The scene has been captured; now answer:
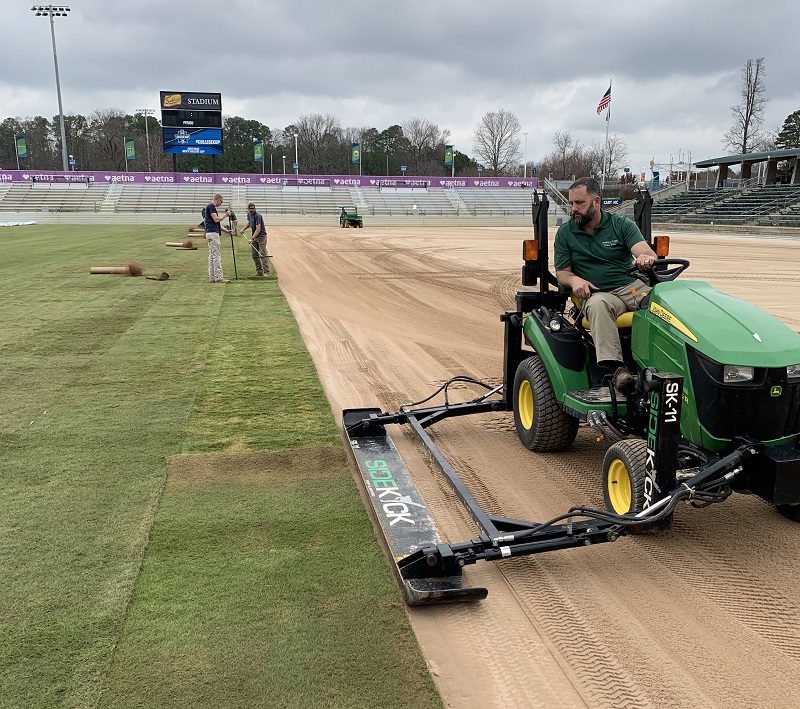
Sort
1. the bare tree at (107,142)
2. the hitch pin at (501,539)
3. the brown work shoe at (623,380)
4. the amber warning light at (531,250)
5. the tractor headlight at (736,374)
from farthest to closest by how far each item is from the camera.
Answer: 1. the bare tree at (107,142)
2. the amber warning light at (531,250)
3. the brown work shoe at (623,380)
4. the tractor headlight at (736,374)
5. the hitch pin at (501,539)

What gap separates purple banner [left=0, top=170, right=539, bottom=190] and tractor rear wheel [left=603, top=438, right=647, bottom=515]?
51491 millimetres

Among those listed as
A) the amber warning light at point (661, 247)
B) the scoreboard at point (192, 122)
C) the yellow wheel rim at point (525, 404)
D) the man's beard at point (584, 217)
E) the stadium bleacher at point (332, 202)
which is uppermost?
the scoreboard at point (192, 122)

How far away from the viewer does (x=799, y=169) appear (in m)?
44.9

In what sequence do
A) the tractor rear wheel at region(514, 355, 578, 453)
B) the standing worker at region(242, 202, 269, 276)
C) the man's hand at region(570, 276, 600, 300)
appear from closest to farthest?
the man's hand at region(570, 276, 600, 300) < the tractor rear wheel at region(514, 355, 578, 453) < the standing worker at region(242, 202, 269, 276)

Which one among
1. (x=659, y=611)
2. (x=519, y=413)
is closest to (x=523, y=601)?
(x=659, y=611)

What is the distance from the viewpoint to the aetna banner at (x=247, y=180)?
2042 inches

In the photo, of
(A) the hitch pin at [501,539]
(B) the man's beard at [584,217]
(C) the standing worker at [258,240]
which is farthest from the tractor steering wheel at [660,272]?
(C) the standing worker at [258,240]

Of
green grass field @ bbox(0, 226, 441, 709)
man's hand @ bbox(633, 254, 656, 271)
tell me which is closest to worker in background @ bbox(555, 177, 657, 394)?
man's hand @ bbox(633, 254, 656, 271)

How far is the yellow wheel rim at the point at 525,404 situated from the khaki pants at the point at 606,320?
33.6 inches

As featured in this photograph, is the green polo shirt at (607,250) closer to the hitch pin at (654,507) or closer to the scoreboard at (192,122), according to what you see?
the hitch pin at (654,507)

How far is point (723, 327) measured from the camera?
338 centimetres

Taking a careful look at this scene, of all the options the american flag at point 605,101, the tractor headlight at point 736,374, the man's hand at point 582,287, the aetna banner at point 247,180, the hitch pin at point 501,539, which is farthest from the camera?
the aetna banner at point 247,180

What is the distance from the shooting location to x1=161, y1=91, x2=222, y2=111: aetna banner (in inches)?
1874

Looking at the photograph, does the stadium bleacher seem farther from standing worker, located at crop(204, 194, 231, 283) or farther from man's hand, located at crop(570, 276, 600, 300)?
man's hand, located at crop(570, 276, 600, 300)
